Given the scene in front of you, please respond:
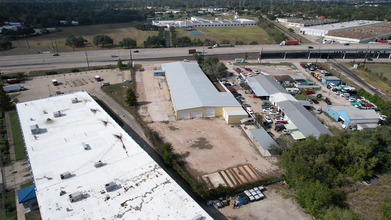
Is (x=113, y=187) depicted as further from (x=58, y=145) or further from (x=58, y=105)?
(x=58, y=105)

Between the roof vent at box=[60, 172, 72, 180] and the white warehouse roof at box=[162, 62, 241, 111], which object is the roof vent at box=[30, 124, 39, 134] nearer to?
the roof vent at box=[60, 172, 72, 180]

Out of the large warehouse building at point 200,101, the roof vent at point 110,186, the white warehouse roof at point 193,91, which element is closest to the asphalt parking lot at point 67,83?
the white warehouse roof at point 193,91

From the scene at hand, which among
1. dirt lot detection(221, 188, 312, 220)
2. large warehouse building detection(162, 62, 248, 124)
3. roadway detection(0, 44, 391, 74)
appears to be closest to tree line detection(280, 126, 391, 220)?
dirt lot detection(221, 188, 312, 220)

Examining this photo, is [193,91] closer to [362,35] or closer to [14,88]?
[14,88]

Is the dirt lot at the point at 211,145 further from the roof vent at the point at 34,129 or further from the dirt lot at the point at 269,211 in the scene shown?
the roof vent at the point at 34,129

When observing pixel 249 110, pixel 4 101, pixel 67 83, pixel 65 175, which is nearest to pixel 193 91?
pixel 249 110

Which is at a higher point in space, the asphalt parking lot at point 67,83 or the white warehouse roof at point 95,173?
the white warehouse roof at point 95,173
